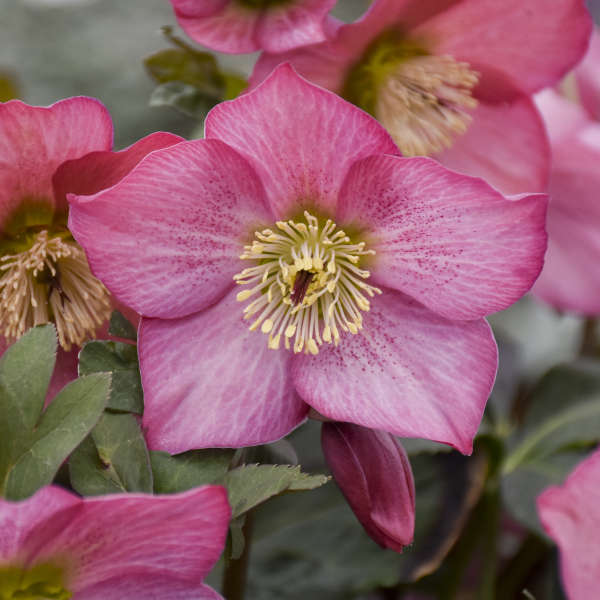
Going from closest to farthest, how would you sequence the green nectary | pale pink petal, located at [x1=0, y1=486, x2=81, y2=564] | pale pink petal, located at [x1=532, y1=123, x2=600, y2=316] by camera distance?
1. pale pink petal, located at [x1=0, y1=486, x2=81, y2=564]
2. the green nectary
3. pale pink petal, located at [x1=532, y1=123, x2=600, y2=316]

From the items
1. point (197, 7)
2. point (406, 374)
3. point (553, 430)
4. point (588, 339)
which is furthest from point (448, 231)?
point (588, 339)

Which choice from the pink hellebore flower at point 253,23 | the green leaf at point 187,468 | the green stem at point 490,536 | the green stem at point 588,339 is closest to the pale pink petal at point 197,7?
the pink hellebore flower at point 253,23

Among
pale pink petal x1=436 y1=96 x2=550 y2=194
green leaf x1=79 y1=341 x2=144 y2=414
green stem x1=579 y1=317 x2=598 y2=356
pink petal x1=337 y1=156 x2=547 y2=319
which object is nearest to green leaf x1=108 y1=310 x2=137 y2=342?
green leaf x1=79 y1=341 x2=144 y2=414

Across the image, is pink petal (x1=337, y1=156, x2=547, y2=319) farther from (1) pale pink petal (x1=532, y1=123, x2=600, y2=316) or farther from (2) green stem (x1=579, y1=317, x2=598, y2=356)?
(2) green stem (x1=579, y1=317, x2=598, y2=356)

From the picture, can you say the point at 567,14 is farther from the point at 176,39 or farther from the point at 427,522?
the point at 427,522

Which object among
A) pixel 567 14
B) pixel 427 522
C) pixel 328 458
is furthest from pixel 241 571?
pixel 567 14

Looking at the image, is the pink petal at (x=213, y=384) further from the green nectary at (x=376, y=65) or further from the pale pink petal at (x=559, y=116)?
the pale pink petal at (x=559, y=116)

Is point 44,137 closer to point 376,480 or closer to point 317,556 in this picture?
point 376,480
